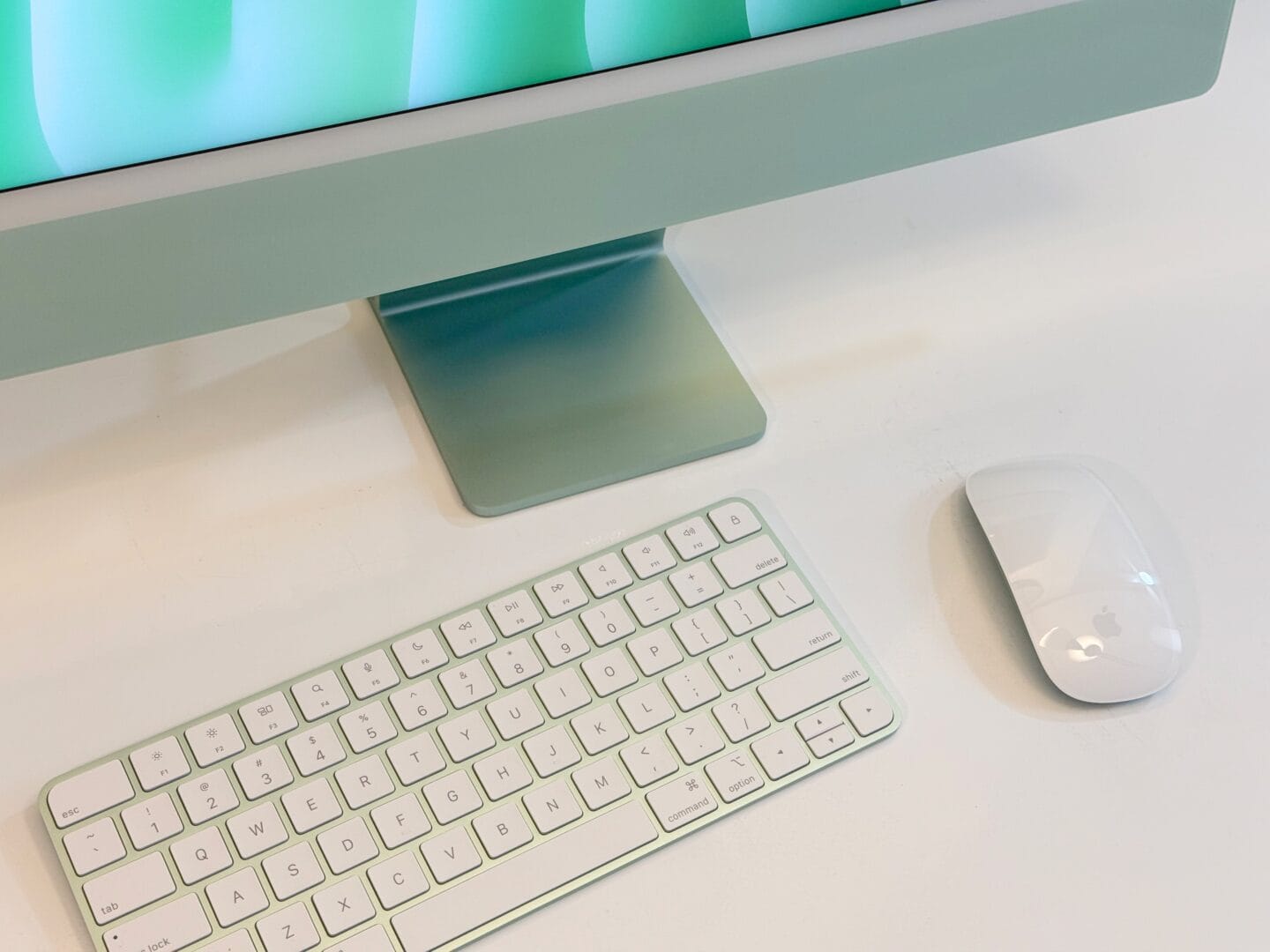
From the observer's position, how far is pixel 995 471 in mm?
513

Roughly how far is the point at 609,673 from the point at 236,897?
0.45 ft

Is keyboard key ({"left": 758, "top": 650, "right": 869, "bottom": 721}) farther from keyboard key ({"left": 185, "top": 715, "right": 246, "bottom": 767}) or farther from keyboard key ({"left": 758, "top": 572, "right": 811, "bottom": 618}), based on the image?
keyboard key ({"left": 185, "top": 715, "right": 246, "bottom": 767})

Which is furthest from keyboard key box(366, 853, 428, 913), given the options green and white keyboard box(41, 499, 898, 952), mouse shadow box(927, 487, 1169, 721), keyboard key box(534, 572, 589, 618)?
mouse shadow box(927, 487, 1169, 721)

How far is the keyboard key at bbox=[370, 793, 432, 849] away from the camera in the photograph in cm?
41

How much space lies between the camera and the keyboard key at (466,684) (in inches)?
17.3

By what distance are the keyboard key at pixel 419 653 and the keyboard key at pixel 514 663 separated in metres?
0.02

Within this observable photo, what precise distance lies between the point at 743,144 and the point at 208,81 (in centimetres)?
18

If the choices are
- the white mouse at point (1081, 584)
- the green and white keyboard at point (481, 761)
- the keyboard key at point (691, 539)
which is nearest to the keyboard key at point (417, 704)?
the green and white keyboard at point (481, 761)

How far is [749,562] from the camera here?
0.48 m

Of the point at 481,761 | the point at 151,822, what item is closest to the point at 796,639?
the point at 481,761

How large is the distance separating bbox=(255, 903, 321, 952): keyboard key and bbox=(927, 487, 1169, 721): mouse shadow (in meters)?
0.25

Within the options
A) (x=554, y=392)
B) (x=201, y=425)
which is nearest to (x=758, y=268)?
Answer: (x=554, y=392)

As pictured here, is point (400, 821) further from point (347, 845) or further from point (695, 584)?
point (695, 584)

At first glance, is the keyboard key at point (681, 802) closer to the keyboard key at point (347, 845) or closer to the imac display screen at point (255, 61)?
the keyboard key at point (347, 845)
